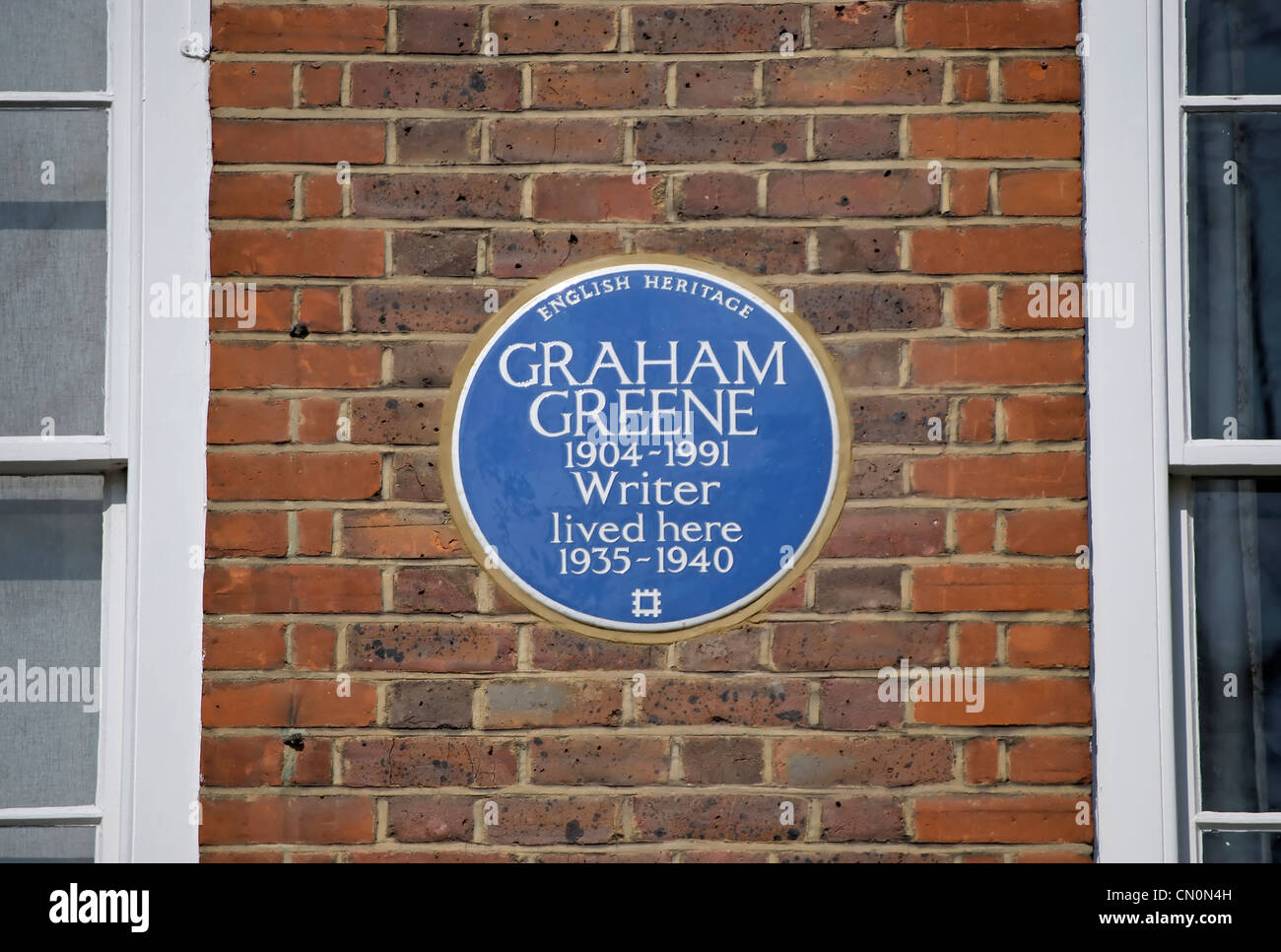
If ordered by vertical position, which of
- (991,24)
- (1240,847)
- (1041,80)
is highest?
(991,24)

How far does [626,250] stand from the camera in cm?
203

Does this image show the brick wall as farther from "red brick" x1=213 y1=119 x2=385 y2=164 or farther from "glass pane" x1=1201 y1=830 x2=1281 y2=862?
"glass pane" x1=1201 y1=830 x2=1281 y2=862

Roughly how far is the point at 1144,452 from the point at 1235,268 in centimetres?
41

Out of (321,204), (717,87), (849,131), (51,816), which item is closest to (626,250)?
(717,87)

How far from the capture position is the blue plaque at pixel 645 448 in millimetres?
1982

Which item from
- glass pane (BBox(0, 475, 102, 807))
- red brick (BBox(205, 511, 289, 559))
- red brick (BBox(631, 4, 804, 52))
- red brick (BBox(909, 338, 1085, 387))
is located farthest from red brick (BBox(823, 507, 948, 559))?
glass pane (BBox(0, 475, 102, 807))

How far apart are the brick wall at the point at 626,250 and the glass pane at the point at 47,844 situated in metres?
0.25

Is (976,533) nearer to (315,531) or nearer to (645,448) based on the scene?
(645,448)

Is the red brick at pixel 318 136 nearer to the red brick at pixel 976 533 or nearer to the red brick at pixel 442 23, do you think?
the red brick at pixel 442 23

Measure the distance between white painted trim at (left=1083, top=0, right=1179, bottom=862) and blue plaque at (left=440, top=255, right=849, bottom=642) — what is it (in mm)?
498

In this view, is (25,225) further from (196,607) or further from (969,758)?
(969,758)
